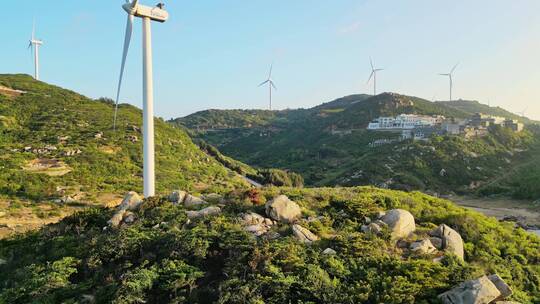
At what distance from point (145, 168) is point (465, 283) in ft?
64.1

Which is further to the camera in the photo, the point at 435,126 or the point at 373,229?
the point at 435,126

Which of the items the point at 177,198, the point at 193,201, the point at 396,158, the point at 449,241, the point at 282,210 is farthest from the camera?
the point at 396,158

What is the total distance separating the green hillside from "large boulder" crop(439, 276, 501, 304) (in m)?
24.0

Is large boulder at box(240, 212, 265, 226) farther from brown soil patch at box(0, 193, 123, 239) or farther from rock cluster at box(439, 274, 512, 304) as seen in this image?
brown soil patch at box(0, 193, 123, 239)

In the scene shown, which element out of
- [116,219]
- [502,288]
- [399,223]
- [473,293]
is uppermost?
[399,223]

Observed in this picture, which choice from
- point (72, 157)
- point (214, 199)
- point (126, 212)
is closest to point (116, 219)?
point (126, 212)

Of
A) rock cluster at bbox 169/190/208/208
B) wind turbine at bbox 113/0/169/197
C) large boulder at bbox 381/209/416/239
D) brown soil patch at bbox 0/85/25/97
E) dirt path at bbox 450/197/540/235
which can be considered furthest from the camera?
brown soil patch at bbox 0/85/25/97

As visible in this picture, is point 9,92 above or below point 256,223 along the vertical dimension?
above

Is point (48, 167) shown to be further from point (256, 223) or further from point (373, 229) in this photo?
point (373, 229)

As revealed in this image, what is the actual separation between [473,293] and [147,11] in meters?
24.4

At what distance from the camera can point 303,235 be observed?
17719 millimetres

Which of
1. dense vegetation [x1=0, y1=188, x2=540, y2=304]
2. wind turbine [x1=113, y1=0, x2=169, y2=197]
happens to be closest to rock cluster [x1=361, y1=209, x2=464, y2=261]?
dense vegetation [x1=0, y1=188, x2=540, y2=304]

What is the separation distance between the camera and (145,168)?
26.4 meters

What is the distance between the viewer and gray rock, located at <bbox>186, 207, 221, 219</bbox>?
2034 centimetres
